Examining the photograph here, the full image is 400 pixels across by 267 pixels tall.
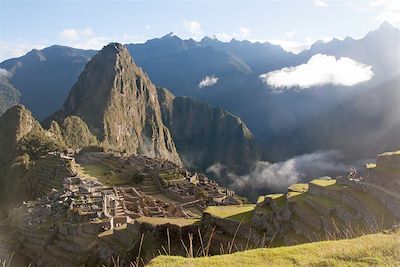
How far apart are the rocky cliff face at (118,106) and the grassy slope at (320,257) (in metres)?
115

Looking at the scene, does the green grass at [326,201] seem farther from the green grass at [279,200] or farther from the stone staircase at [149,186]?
the stone staircase at [149,186]

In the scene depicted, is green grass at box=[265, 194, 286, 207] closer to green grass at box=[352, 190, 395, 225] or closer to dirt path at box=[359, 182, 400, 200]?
green grass at box=[352, 190, 395, 225]

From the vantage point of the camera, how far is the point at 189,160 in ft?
640

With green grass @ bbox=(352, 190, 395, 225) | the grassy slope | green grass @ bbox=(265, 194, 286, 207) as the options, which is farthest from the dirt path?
the grassy slope

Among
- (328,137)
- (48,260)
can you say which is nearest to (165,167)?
(48,260)

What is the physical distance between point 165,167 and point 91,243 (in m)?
36.6

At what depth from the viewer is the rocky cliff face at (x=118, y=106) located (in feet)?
445

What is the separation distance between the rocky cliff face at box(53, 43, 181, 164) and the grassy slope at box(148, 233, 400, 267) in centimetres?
11524

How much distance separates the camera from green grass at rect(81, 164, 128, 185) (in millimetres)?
51031

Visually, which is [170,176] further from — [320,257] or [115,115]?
[115,115]

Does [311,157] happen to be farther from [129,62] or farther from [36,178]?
[36,178]

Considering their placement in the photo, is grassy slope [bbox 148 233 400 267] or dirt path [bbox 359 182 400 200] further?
dirt path [bbox 359 182 400 200]

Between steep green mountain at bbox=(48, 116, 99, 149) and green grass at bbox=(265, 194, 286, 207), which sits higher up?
green grass at bbox=(265, 194, 286, 207)

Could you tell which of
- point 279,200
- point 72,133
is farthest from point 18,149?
point 279,200
